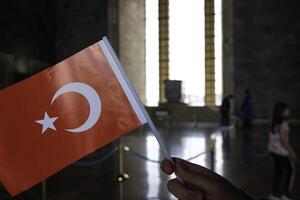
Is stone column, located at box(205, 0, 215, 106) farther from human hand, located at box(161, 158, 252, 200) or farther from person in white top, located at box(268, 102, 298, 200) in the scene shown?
human hand, located at box(161, 158, 252, 200)

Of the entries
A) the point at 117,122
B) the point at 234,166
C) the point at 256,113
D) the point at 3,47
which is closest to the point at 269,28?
the point at 256,113

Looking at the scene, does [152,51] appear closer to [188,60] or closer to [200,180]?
[188,60]

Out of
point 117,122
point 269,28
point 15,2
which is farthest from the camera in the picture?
point 269,28

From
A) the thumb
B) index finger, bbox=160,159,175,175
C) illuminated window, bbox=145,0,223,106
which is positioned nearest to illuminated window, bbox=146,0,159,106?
illuminated window, bbox=145,0,223,106

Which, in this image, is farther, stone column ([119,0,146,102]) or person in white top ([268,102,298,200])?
stone column ([119,0,146,102])

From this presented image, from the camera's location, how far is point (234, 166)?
27.9 ft

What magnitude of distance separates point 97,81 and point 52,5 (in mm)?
18868

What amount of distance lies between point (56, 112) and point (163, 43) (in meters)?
27.8

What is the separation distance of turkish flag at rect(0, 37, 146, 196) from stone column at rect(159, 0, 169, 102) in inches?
1047

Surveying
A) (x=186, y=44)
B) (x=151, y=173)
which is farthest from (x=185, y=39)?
(x=151, y=173)

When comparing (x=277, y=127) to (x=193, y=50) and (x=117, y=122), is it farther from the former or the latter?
(x=193, y=50)

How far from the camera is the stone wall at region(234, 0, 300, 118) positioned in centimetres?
1983

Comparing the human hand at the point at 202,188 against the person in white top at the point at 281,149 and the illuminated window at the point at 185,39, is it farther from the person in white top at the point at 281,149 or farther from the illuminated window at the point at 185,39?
the illuminated window at the point at 185,39

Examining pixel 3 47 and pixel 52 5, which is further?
pixel 52 5
